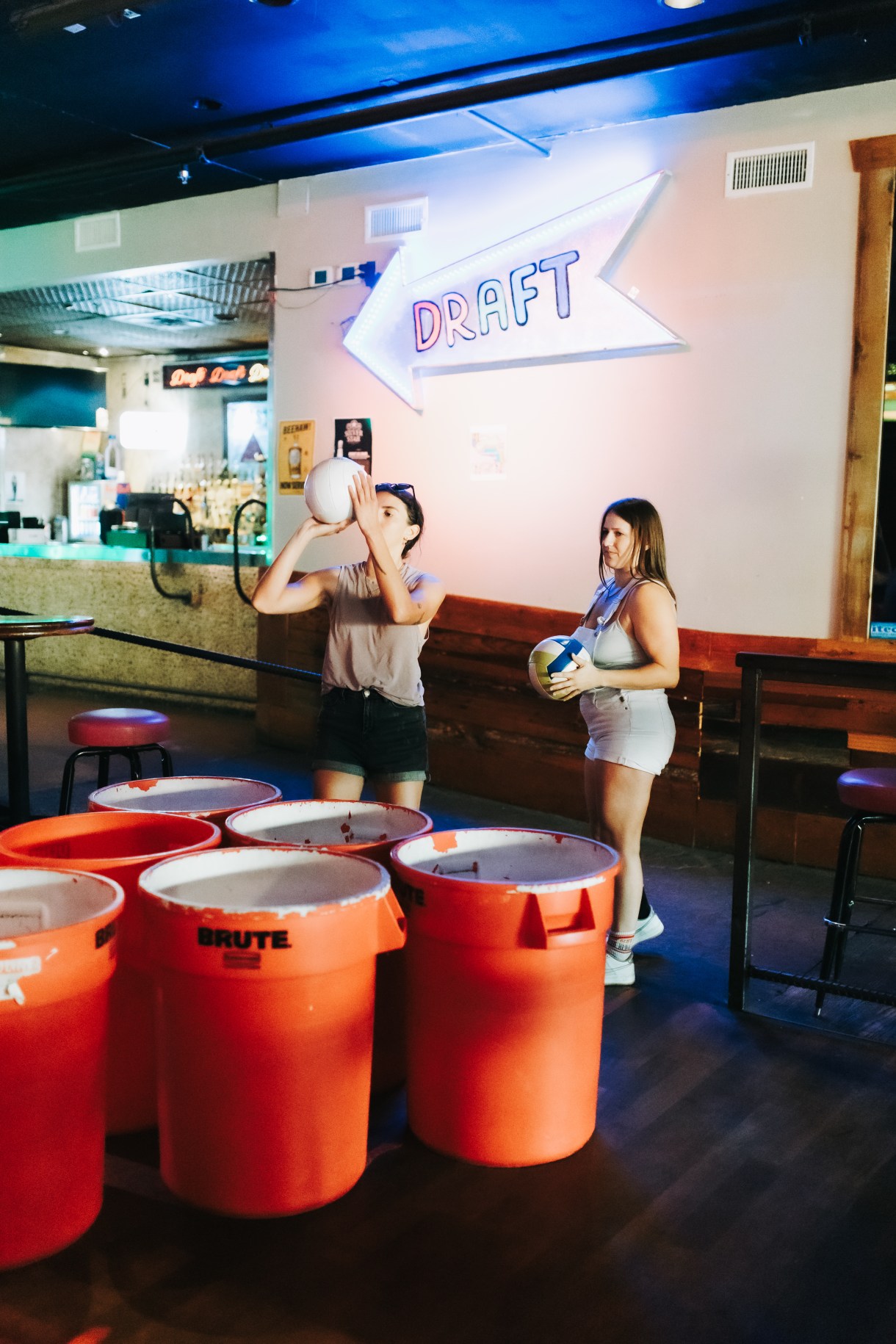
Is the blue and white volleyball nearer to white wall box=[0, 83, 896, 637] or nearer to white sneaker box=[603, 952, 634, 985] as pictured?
white sneaker box=[603, 952, 634, 985]

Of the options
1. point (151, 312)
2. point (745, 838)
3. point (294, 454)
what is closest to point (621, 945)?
point (745, 838)

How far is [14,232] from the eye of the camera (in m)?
8.34

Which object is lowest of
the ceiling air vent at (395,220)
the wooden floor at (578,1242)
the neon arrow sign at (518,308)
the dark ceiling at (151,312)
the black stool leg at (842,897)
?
the wooden floor at (578,1242)

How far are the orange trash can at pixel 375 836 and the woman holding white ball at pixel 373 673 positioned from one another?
0.33m

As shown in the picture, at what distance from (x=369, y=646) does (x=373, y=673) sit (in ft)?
0.28

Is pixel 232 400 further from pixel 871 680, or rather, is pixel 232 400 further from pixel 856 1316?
pixel 856 1316

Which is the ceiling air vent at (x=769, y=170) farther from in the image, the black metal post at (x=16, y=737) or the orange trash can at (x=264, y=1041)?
the orange trash can at (x=264, y=1041)

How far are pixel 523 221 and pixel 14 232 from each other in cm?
478

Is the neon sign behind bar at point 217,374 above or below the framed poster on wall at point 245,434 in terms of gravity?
above

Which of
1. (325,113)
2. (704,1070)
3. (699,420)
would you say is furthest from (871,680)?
(325,113)

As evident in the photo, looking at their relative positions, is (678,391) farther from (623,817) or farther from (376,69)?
(623,817)

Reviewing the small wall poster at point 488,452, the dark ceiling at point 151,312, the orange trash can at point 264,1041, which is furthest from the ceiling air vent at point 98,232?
the orange trash can at point 264,1041

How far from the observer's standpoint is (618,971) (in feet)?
11.0

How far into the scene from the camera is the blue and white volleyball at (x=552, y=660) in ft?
10.2
